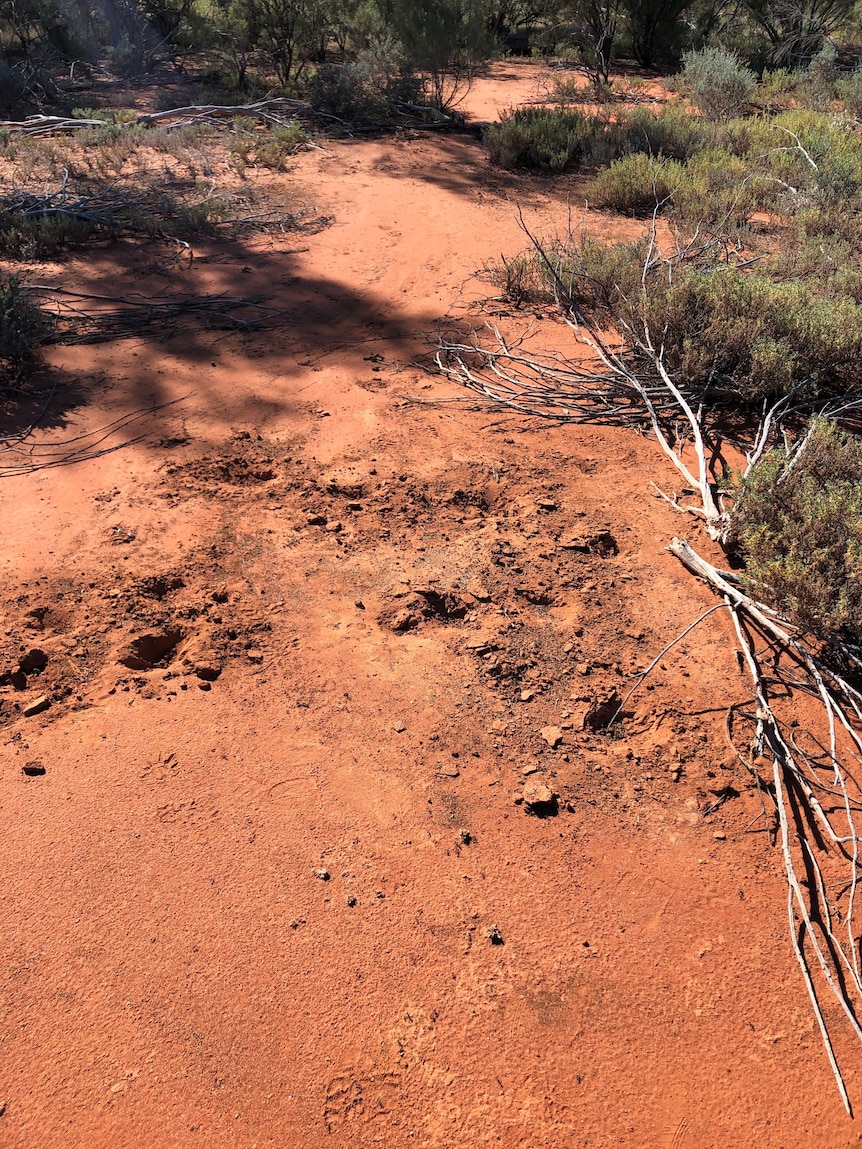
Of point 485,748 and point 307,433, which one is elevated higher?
point 307,433

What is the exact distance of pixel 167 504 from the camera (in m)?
3.61

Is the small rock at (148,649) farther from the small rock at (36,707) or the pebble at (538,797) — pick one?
the pebble at (538,797)

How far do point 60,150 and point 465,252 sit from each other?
5.00 m

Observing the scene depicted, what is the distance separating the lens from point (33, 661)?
9.23 feet

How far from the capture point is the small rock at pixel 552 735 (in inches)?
101

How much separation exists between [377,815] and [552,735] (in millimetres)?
648

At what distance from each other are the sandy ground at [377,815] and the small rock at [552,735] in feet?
0.05

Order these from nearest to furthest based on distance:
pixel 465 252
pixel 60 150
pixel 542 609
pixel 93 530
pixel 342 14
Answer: pixel 542 609 < pixel 93 530 < pixel 465 252 < pixel 60 150 < pixel 342 14

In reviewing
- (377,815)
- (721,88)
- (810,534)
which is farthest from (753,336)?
(721,88)

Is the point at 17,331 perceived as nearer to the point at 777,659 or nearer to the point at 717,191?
the point at 777,659

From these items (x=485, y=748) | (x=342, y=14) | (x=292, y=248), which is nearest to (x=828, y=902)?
(x=485, y=748)

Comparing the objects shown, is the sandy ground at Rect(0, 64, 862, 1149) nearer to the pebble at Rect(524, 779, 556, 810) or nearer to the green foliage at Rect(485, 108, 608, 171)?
the pebble at Rect(524, 779, 556, 810)

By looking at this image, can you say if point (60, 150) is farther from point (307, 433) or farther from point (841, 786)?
point (841, 786)

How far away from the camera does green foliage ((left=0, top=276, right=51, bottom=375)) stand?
4609 mm
